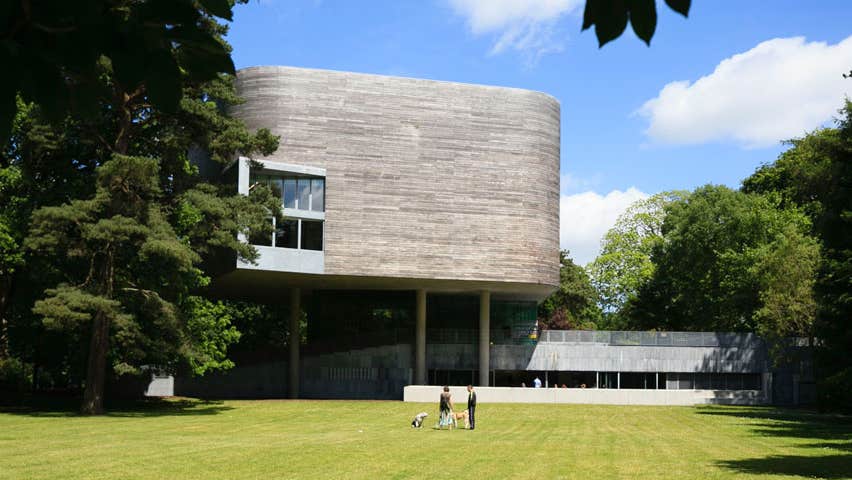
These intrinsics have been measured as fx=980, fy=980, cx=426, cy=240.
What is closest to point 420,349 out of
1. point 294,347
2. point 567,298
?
point 294,347

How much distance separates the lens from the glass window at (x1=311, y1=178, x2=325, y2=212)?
48.1 meters

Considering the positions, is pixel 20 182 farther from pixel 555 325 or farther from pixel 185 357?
pixel 555 325

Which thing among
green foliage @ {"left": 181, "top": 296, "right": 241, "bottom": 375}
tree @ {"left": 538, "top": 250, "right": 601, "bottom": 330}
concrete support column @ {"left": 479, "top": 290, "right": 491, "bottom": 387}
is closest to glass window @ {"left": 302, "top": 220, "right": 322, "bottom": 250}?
green foliage @ {"left": 181, "top": 296, "right": 241, "bottom": 375}

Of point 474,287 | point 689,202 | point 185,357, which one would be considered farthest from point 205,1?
point 689,202

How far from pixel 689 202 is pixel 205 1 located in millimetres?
75158

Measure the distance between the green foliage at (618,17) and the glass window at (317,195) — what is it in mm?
45875

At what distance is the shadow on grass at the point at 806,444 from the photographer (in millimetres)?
18172

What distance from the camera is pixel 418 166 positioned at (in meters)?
50.3

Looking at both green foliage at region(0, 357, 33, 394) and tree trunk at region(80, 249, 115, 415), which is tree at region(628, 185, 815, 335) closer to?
tree trunk at region(80, 249, 115, 415)

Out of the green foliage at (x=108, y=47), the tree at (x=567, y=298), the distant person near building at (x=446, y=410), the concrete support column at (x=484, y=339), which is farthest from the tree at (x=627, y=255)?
the green foliage at (x=108, y=47)

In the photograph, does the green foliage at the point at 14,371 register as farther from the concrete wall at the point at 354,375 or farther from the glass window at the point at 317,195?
the concrete wall at the point at 354,375

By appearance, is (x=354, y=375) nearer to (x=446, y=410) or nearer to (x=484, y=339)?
(x=484, y=339)

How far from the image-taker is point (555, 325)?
79750 millimetres

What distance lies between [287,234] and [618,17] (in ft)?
148
